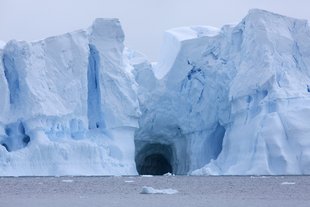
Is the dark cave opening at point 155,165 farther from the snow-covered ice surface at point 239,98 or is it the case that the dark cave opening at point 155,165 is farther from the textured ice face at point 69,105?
the textured ice face at point 69,105

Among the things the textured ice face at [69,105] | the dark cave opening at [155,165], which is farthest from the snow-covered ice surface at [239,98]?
A: the dark cave opening at [155,165]

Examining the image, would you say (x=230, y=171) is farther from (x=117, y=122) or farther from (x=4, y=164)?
(x=4, y=164)

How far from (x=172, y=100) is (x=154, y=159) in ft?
24.4

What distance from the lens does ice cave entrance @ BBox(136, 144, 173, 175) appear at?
2569 cm

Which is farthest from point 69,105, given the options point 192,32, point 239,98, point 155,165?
point 155,165

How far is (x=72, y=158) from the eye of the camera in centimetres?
1789

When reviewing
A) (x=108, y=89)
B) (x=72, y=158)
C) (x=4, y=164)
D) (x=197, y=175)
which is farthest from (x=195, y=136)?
(x=4, y=164)

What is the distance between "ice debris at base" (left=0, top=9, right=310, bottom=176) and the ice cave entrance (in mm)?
4175

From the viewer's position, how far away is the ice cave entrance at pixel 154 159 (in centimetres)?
2569

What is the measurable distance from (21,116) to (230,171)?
5.71 m

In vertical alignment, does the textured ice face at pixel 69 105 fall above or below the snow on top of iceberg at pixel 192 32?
below

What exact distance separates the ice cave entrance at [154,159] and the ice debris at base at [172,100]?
4.18 meters

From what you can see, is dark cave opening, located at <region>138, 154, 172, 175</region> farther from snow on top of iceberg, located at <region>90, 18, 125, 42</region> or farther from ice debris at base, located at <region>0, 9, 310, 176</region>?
snow on top of iceberg, located at <region>90, 18, 125, 42</region>

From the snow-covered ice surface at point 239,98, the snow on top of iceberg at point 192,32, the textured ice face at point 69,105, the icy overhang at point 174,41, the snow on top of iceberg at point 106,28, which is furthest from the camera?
the snow on top of iceberg at point 192,32
